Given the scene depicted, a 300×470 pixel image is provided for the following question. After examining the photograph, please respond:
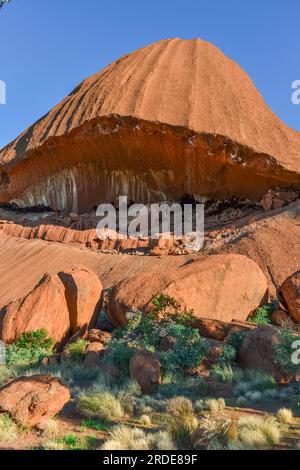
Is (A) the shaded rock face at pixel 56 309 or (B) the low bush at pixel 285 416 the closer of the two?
(B) the low bush at pixel 285 416

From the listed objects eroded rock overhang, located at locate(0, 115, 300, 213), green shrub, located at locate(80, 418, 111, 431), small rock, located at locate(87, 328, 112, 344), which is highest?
eroded rock overhang, located at locate(0, 115, 300, 213)

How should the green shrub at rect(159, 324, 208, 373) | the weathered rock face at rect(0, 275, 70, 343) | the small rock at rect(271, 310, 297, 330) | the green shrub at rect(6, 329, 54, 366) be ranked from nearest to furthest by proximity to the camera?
the green shrub at rect(159, 324, 208, 373)
the green shrub at rect(6, 329, 54, 366)
the small rock at rect(271, 310, 297, 330)
the weathered rock face at rect(0, 275, 70, 343)

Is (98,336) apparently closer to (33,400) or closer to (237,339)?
(237,339)

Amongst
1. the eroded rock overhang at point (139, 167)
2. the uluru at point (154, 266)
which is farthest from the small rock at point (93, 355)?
the eroded rock overhang at point (139, 167)

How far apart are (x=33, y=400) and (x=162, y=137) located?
1550cm

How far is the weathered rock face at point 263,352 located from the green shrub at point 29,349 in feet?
15.1

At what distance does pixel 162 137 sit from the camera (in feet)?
66.0

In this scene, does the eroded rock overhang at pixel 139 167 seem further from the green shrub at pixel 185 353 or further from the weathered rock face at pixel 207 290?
the green shrub at pixel 185 353

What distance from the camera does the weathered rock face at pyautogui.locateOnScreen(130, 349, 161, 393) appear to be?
298 inches

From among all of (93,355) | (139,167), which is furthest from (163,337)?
(139,167)

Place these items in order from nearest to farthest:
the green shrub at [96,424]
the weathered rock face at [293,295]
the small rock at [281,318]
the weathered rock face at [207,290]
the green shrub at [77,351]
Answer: the green shrub at [96,424] < the green shrub at [77,351] < the weathered rock face at [293,295] < the small rock at [281,318] < the weathered rock face at [207,290]

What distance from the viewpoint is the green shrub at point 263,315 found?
36.7 feet

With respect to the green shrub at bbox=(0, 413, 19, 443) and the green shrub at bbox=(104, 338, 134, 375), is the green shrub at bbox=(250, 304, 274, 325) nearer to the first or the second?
the green shrub at bbox=(104, 338, 134, 375)

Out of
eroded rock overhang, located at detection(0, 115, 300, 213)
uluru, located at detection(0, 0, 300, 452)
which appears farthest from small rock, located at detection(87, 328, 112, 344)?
eroded rock overhang, located at detection(0, 115, 300, 213)
